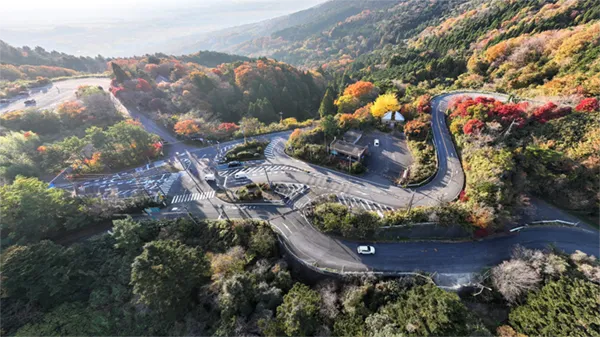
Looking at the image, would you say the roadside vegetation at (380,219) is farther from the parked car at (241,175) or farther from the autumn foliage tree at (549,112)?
the autumn foliage tree at (549,112)

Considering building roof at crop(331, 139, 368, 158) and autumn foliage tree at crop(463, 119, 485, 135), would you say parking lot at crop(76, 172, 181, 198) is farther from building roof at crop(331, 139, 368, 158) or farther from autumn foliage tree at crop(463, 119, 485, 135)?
autumn foliage tree at crop(463, 119, 485, 135)

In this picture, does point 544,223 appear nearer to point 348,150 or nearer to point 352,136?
point 348,150

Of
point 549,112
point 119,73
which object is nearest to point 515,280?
point 549,112

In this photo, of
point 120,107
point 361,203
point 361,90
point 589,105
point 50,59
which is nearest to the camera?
point 589,105

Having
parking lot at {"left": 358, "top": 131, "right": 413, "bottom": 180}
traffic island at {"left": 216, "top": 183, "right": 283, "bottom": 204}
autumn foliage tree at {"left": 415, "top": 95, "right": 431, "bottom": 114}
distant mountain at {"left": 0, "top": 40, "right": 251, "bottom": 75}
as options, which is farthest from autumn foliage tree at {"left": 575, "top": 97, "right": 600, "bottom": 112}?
distant mountain at {"left": 0, "top": 40, "right": 251, "bottom": 75}

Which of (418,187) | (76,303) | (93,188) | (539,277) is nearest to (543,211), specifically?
(539,277)

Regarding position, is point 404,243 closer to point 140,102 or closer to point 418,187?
point 418,187
